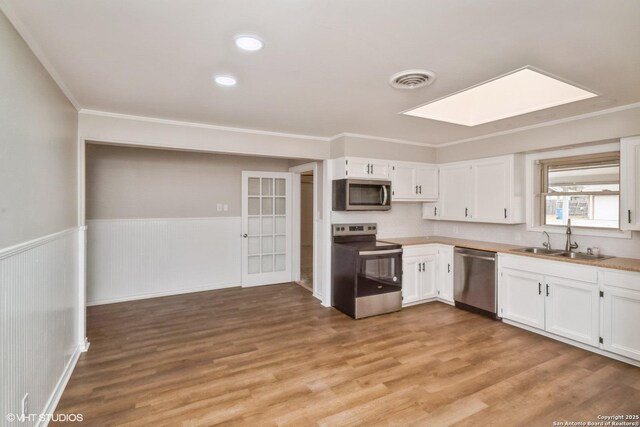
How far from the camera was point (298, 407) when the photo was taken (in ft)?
7.27

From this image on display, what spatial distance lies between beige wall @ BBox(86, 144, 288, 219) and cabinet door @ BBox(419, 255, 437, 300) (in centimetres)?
303

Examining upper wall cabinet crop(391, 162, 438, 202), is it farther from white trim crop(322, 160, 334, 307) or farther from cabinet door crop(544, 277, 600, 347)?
cabinet door crop(544, 277, 600, 347)

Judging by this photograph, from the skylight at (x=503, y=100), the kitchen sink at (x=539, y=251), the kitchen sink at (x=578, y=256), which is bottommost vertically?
the kitchen sink at (x=578, y=256)

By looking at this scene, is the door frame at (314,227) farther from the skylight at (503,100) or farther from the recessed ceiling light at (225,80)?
the recessed ceiling light at (225,80)

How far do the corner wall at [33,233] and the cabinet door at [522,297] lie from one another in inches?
171

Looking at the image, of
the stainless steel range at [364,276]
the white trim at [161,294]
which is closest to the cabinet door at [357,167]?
the stainless steel range at [364,276]

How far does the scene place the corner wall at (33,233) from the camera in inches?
60.7

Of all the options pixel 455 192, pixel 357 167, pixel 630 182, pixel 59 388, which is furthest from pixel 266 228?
pixel 630 182

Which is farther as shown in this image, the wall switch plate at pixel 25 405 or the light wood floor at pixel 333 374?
the light wood floor at pixel 333 374

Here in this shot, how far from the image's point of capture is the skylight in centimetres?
297

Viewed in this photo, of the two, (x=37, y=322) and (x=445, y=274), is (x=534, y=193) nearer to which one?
(x=445, y=274)

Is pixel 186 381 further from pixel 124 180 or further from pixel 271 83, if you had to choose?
pixel 124 180

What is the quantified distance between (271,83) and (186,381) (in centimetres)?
248

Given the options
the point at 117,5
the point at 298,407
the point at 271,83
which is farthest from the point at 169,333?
the point at 117,5
